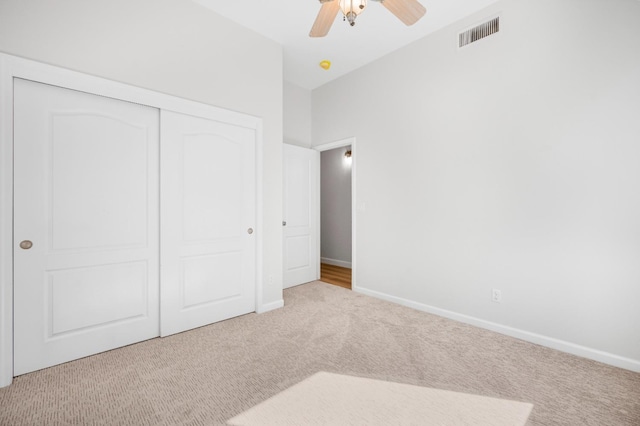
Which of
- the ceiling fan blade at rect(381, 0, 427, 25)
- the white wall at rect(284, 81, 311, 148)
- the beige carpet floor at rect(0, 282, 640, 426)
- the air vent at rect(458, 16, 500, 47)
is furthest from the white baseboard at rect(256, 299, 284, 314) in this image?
the air vent at rect(458, 16, 500, 47)

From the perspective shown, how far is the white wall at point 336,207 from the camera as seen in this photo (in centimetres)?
585

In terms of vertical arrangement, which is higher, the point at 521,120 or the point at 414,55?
the point at 414,55

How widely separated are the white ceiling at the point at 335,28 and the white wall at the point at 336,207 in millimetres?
2241

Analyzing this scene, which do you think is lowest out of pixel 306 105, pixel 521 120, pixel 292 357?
pixel 292 357

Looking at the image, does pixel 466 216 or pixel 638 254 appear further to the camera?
pixel 466 216

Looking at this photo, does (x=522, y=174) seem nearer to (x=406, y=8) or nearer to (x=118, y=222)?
(x=406, y=8)

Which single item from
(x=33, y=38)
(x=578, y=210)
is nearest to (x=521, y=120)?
(x=578, y=210)

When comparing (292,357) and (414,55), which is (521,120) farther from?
(292,357)

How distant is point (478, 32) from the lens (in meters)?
2.83

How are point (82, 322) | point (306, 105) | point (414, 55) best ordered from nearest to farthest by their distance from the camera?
1. point (82, 322)
2. point (414, 55)
3. point (306, 105)

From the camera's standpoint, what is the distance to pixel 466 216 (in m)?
2.95

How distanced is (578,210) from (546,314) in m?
0.94

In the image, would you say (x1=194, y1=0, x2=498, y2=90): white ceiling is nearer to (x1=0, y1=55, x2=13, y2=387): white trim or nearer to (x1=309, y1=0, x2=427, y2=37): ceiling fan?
(x1=309, y1=0, x2=427, y2=37): ceiling fan

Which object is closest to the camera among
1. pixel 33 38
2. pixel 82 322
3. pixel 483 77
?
pixel 33 38
